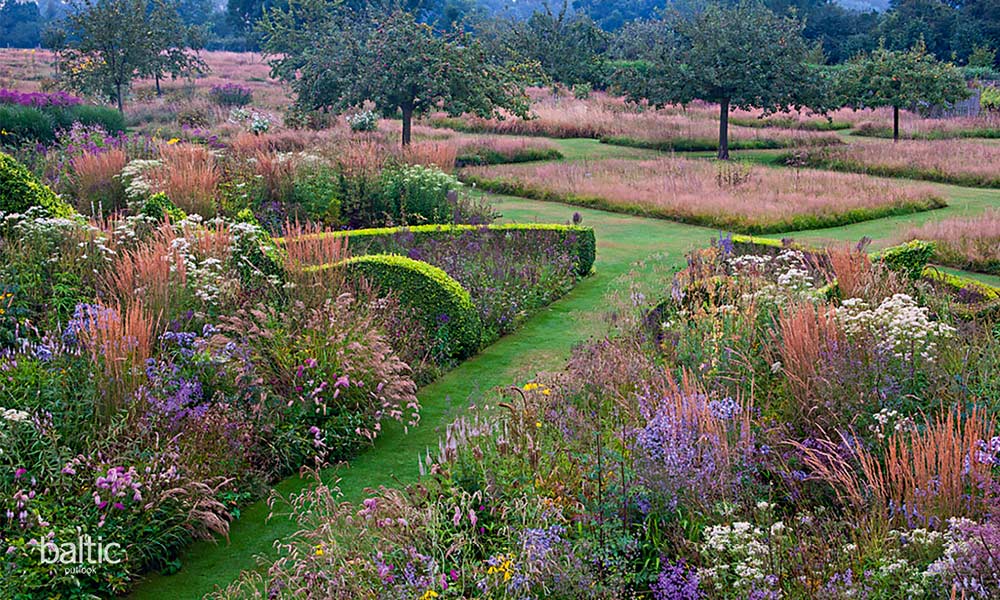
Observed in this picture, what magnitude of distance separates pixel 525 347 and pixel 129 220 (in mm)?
3587

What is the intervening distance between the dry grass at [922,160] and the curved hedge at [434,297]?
15.3m

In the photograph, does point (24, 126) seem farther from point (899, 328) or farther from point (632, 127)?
point (632, 127)

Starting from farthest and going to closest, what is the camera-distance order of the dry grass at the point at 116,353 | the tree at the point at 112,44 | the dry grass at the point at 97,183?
the tree at the point at 112,44, the dry grass at the point at 97,183, the dry grass at the point at 116,353

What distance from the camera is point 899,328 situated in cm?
525

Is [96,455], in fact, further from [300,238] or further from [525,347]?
[525,347]

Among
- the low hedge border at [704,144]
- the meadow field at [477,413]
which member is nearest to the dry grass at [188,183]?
the meadow field at [477,413]

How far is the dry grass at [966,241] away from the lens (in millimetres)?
10539

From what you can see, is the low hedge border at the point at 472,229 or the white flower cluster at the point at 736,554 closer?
the white flower cluster at the point at 736,554

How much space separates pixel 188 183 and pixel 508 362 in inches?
207

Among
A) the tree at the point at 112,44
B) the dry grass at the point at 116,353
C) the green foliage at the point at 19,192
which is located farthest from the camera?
the tree at the point at 112,44

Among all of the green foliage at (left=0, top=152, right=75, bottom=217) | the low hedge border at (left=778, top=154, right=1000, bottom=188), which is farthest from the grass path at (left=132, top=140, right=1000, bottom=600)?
the green foliage at (left=0, top=152, right=75, bottom=217)

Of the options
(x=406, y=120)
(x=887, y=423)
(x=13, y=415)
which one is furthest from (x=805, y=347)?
(x=406, y=120)

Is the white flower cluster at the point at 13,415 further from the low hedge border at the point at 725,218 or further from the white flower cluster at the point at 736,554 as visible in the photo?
the low hedge border at the point at 725,218

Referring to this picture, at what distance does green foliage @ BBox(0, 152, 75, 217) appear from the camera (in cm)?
811
